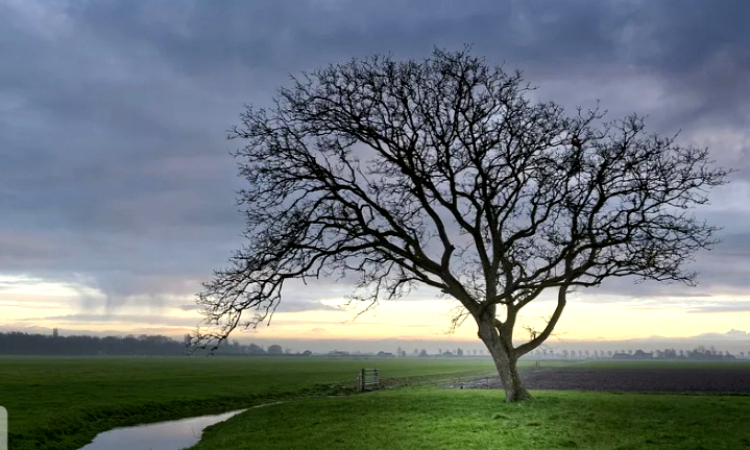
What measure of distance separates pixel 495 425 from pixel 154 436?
52.9ft

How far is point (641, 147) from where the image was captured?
92.3 ft

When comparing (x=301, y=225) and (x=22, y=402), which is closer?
(x=301, y=225)

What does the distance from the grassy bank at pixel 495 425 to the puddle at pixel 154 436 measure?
1.49 meters

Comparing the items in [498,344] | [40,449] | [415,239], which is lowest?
[40,449]

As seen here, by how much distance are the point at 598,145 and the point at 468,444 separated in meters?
16.6

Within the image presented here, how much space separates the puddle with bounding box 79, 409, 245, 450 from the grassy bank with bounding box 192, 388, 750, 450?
149cm

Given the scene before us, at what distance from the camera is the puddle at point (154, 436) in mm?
24875

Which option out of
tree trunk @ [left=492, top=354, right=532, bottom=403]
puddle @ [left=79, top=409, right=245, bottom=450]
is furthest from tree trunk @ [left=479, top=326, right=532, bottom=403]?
puddle @ [left=79, top=409, right=245, bottom=450]

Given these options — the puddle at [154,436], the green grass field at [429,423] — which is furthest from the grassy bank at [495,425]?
the puddle at [154,436]

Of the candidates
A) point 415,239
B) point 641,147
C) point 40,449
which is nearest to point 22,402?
point 40,449

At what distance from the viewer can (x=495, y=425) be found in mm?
21203

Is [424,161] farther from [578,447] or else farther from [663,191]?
[578,447]

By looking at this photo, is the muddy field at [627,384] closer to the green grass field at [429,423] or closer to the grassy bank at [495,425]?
the green grass field at [429,423]

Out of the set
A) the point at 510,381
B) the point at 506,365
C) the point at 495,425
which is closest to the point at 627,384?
the point at 510,381
